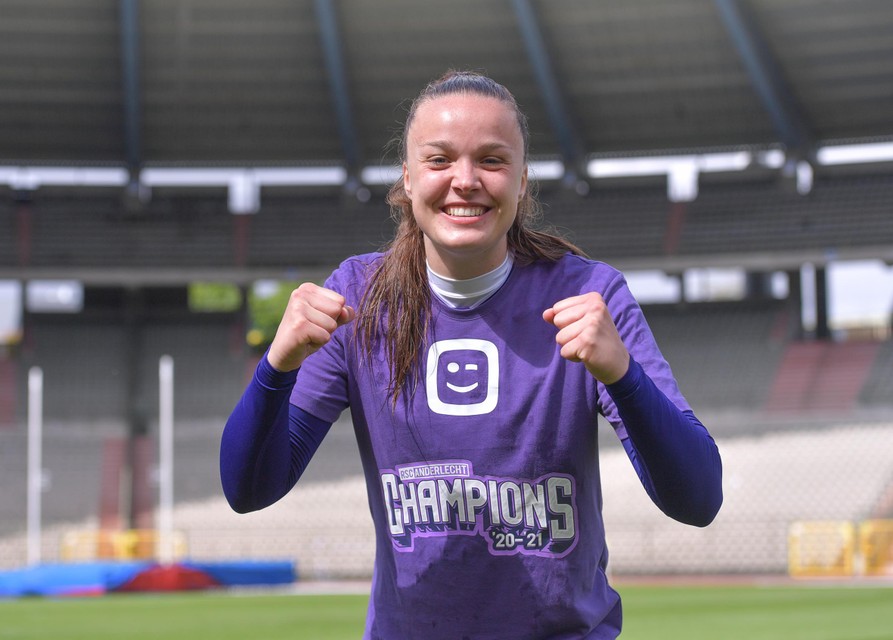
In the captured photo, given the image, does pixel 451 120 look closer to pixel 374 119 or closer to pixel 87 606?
pixel 87 606

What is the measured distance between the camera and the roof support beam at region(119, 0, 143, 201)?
83.3ft

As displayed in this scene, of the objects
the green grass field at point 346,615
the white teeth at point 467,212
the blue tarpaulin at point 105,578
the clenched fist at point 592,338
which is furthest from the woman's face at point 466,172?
the blue tarpaulin at point 105,578

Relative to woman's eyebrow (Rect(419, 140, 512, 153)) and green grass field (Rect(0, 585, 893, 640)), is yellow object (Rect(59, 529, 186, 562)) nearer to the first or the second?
green grass field (Rect(0, 585, 893, 640))

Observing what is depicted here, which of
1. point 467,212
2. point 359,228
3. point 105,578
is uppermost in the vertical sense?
point 359,228

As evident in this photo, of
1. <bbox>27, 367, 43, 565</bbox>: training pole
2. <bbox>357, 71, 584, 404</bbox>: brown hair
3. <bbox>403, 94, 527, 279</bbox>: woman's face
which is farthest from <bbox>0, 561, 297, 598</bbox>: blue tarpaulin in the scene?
<bbox>403, 94, 527, 279</bbox>: woman's face

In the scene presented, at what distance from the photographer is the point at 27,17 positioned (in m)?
26.2

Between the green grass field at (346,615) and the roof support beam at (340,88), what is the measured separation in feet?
42.6

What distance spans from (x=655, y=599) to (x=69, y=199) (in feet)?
75.0

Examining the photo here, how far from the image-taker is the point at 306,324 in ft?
7.62

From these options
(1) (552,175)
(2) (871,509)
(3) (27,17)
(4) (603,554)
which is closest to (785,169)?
(1) (552,175)

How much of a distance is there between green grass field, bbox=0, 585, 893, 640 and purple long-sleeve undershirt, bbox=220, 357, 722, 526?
826 cm

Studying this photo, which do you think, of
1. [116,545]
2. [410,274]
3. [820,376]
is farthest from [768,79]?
[410,274]

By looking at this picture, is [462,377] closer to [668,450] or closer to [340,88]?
[668,450]

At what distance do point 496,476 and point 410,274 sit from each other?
50cm
